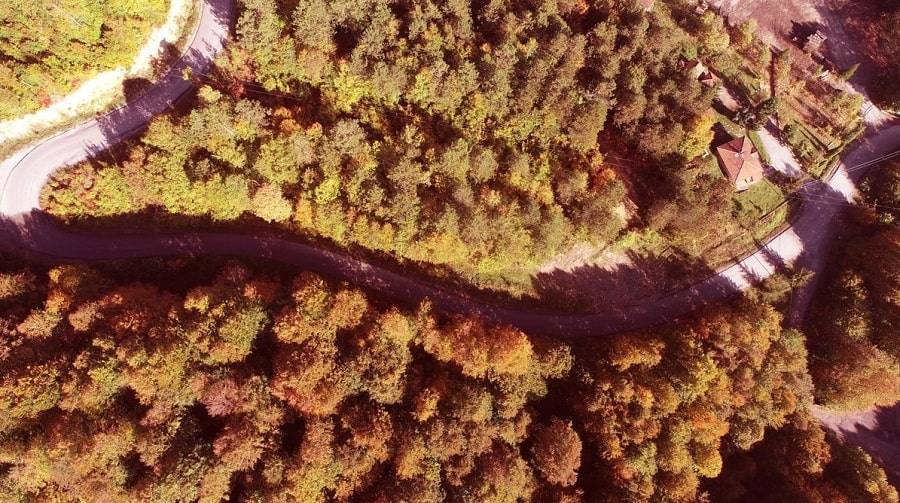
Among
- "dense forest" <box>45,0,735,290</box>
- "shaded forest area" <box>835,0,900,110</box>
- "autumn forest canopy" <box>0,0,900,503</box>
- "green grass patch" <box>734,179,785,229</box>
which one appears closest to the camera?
"autumn forest canopy" <box>0,0,900,503</box>

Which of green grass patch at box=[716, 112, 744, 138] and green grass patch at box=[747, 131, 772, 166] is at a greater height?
green grass patch at box=[716, 112, 744, 138]

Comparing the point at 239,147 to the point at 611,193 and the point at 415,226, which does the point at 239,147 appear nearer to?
the point at 415,226

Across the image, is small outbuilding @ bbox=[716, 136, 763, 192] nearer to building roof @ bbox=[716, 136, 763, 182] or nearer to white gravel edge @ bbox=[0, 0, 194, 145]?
building roof @ bbox=[716, 136, 763, 182]

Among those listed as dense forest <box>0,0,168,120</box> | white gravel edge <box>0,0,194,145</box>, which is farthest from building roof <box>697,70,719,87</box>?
dense forest <box>0,0,168,120</box>

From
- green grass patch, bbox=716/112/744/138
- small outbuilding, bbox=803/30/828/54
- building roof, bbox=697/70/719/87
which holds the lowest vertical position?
green grass patch, bbox=716/112/744/138

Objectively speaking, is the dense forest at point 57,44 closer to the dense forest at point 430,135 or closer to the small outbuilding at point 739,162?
the dense forest at point 430,135

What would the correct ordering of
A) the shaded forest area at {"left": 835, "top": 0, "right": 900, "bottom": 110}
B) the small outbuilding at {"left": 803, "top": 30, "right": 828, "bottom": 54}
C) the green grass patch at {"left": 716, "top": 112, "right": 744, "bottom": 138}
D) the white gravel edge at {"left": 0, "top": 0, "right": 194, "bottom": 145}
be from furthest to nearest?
the small outbuilding at {"left": 803, "top": 30, "right": 828, "bottom": 54} < the shaded forest area at {"left": 835, "top": 0, "right": 900, "bottom": 110} < the green grass patch at {"left": 716, "top": 112, "right": 744, "bottom": 138} < the white gravel edge at {"left": 0, "top": 0, "right": 194, "bottom": 145}

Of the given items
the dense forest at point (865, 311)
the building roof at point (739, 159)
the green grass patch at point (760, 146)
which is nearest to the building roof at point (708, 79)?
the building roof at point (739, 159)
